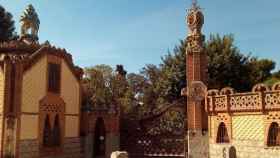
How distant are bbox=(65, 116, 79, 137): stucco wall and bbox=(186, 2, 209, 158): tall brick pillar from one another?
6686 mm

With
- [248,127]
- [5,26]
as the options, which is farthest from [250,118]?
[5,26]

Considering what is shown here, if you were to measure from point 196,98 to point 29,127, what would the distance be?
868 centimetres

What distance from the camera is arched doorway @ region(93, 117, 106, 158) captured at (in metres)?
20.8

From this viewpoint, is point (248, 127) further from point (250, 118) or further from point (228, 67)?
point (228, 67)

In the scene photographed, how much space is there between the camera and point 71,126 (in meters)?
19.8

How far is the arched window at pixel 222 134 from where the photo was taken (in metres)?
15.7

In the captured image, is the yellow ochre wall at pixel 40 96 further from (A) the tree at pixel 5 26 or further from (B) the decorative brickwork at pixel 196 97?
(A) the tree at pixel 5 26

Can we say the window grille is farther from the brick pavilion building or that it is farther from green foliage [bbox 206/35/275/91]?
green foliage [bbox 206/35/275/91]

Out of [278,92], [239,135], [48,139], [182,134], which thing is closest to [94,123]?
[48,139]

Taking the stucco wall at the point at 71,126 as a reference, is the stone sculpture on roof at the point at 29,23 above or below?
above

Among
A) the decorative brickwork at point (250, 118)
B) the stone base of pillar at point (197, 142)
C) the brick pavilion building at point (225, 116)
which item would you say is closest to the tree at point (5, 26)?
the brick pavilion building at point (225, 116)

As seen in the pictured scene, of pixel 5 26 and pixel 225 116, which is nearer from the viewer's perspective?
pixel 225 116

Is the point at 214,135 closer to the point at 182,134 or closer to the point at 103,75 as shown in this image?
the point at 182,134

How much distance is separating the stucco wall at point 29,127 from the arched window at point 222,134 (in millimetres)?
9031
